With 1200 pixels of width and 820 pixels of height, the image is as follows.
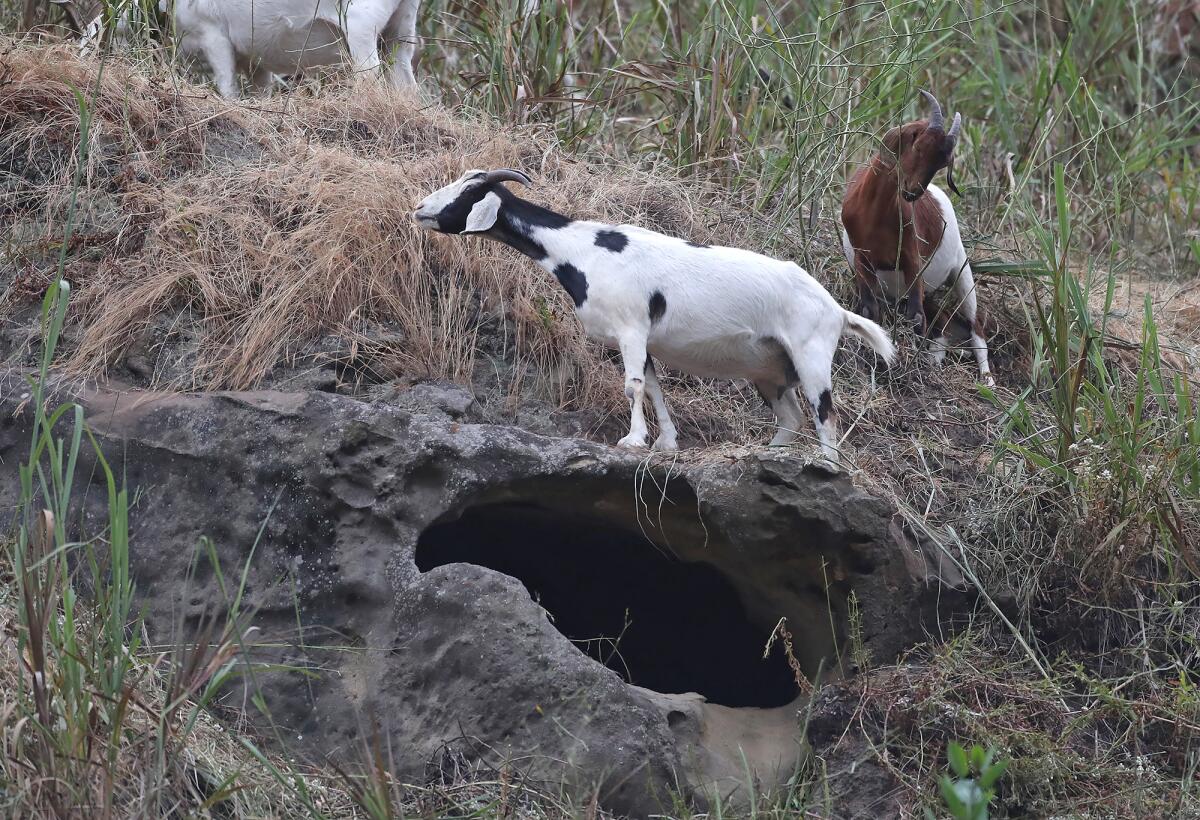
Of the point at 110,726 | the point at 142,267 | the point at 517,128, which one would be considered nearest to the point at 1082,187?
the point at 517,128

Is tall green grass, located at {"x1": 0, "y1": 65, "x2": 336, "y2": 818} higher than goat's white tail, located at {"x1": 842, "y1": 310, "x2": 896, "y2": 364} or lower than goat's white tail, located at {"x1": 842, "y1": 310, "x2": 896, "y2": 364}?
lower

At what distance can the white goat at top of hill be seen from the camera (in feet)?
23.4

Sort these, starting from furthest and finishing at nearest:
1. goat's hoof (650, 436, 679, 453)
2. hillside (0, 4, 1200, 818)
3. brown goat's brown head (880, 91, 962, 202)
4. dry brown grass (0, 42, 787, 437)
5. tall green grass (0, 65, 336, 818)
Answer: brown goat's brown head (880, 91, 962, 202)
dry brown grass (0, 42, 787, 437)
goat's hoof (650, 436, 679, 453)
hillside (0, 4, 1200, 818)
tall green grass (0, 65, 336, 818)

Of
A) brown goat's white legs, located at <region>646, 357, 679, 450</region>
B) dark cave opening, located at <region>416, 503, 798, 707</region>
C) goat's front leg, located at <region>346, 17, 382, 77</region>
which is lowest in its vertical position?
dark cave opening, located at <region>416, 503, 798, 707</region>

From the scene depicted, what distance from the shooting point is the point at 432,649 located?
4059mm

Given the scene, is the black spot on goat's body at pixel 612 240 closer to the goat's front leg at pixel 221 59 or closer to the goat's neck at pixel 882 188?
the goat's neck at pixel 882 188

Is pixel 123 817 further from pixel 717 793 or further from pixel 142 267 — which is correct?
pixel 142 267

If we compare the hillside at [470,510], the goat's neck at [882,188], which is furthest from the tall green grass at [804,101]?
the hillside at [470,510]

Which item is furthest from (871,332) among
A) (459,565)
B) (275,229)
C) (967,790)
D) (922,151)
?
(967,790)

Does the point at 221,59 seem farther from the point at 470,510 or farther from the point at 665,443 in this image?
the point at 665,443

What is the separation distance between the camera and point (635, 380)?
4.53 m

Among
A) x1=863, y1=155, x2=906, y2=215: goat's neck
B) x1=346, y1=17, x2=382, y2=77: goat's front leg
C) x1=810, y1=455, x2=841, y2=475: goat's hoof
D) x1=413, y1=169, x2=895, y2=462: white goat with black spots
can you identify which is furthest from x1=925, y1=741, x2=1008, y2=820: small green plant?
x1=346, y1=17, x2=382, y2=77: goat's front leg

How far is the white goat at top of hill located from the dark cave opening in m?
3.12

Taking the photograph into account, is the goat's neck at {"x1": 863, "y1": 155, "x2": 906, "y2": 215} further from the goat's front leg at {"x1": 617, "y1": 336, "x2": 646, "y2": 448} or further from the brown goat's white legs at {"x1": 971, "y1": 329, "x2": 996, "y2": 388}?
the goat's front leg at {"x1": 617, "y1": 336, "x2": 646, "y2": 448}
